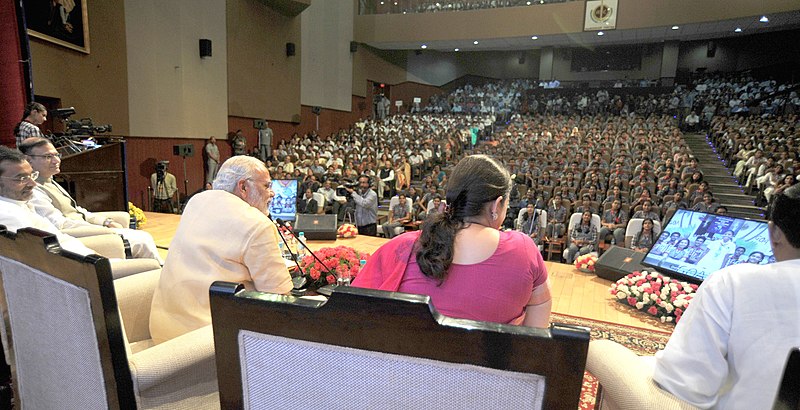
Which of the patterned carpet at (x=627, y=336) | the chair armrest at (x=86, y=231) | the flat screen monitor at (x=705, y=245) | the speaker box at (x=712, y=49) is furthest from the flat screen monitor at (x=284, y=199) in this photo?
the speaker box at (x=712, y=49)

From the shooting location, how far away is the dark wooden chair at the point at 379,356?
57 cm

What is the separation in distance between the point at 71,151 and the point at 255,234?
3.83 metres

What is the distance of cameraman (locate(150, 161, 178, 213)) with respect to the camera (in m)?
8.27

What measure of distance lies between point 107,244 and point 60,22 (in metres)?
5.58

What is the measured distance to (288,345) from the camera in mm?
660

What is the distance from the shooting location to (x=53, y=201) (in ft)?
10.1

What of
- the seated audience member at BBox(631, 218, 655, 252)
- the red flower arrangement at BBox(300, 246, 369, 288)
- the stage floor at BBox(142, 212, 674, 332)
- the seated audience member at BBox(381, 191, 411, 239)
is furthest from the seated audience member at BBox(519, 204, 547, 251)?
the red flower arrangement at BBox(300, 246, 369, 288)

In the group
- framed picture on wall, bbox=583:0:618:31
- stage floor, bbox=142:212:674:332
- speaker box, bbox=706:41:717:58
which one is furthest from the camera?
speaker box, bbox=706:41:717:58

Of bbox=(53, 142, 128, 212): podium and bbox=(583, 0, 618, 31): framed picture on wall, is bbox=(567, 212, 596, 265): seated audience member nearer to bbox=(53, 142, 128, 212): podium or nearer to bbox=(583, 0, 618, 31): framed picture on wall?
bbox=(53, 142, 128, 212): podium

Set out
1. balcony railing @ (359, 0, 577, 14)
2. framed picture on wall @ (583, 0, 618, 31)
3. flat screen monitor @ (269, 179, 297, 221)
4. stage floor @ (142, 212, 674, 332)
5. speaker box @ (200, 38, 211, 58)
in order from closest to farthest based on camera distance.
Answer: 1. stage floor @ (142, 212, 674, 332)
2. flat screen monitor @ (269, 179, 297, 221)
3. speaker box @ (200, 38, 211, 58)
4. framed picture on wall @ (583, 0, 618, 31)
5. balcony railing @ (359, 0, 577, 14)

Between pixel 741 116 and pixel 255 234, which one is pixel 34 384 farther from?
pixel 741 116

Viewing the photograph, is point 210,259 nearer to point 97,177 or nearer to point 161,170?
point 97,177

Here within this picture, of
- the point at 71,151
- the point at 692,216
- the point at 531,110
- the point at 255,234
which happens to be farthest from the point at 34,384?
the point at 531,110

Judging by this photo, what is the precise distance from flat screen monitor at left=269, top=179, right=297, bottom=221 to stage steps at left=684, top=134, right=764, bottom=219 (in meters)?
5.83
